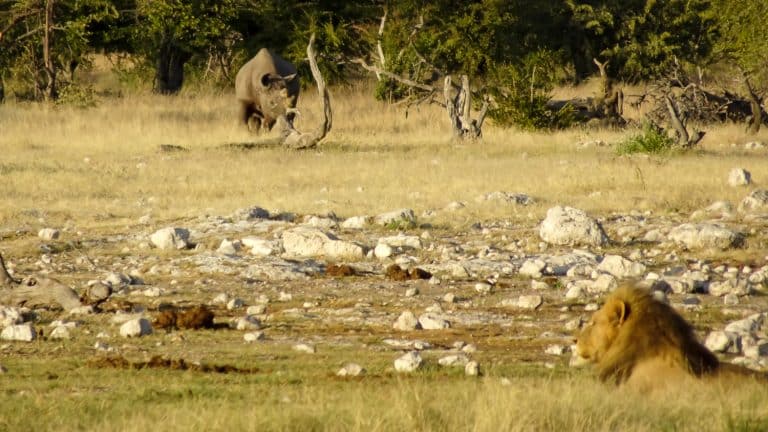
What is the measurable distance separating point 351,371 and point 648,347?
1864 mm

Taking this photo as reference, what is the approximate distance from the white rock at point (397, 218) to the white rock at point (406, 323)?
4.89 meters

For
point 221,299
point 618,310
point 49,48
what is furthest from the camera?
point 49,48

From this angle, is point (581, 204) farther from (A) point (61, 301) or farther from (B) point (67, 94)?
(B) point (67, 94)

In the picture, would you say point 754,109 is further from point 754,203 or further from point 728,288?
point 728,288

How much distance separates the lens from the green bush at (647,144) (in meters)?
20.3

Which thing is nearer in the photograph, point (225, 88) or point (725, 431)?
point (725, 431)

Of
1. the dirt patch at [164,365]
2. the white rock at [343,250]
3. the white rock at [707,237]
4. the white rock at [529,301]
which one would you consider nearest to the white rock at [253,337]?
the dirt patch at [164,365]

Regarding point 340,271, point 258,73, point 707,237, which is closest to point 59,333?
point 340,271

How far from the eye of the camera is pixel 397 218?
1402 centimetres

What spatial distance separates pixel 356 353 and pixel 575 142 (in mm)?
16602

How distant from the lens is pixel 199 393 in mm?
6742

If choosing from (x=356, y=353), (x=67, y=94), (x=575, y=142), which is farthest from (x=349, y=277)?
(x=67, y=94)

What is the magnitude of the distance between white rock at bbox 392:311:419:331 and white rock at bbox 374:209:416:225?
4.89 metres

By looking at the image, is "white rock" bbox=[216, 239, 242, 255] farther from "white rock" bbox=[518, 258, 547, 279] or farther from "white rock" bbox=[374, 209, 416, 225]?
"white rock" bbox=[518, 258, 547, 279]
